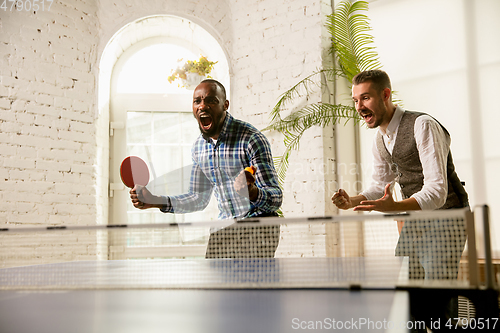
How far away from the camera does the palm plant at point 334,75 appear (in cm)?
407

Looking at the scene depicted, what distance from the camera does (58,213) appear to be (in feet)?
14.6

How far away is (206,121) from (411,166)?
4.05 ft

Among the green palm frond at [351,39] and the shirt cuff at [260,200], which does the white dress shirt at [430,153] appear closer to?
the shirt cuff at [260,200]

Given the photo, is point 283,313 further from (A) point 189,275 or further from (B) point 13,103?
(B) point 13,103

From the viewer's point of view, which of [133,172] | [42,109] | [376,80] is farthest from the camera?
[42,109]

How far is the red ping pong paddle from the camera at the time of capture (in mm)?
2080

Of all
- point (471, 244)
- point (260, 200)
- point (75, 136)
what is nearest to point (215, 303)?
point (471, 244)

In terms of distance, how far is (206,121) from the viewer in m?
2.69

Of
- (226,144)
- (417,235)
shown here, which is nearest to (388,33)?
(226,144)

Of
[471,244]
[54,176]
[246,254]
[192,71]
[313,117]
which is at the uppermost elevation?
[192,71]

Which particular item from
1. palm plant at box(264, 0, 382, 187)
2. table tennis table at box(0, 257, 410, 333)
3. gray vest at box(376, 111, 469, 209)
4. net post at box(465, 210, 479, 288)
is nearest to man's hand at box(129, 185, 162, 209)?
table tennis table at box(0, 257, 410, 333)

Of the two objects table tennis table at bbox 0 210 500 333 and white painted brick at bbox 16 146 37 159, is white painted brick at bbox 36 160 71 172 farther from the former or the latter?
table tennis table at bbox 0 210 500 333

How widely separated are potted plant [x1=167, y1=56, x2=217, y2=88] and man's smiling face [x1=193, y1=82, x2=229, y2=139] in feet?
7.50

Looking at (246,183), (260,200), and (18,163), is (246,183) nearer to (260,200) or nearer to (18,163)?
(260,200)
